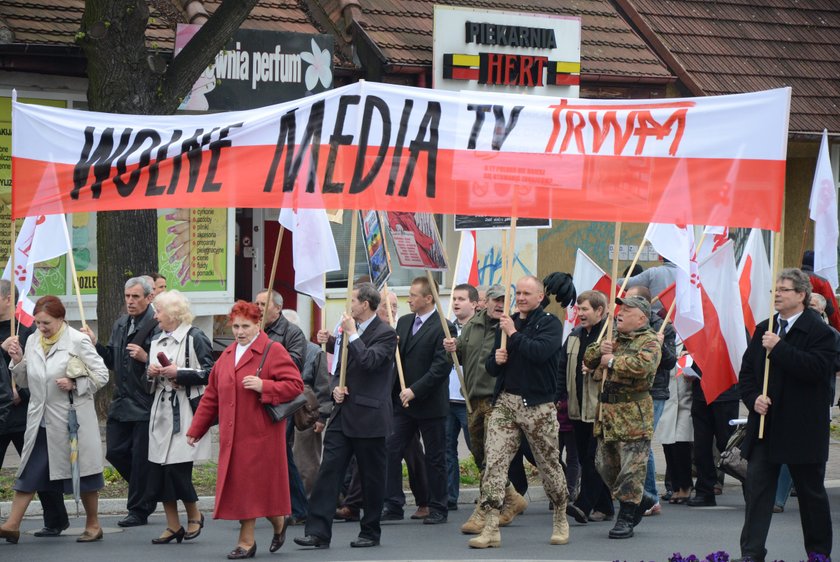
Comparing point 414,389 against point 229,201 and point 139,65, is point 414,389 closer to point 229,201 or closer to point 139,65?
point 229,201

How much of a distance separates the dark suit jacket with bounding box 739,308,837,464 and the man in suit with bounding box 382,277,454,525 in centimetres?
274

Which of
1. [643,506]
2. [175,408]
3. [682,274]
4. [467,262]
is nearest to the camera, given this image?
[175,408]

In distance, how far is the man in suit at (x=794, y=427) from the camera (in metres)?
8.55

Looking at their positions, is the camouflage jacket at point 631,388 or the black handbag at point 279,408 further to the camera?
the camouflage jacket at point 631,388

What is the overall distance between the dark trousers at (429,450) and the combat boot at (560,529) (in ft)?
3.92

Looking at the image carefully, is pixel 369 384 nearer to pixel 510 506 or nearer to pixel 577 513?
pixel 510 506

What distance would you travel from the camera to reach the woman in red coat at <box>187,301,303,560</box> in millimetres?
9055

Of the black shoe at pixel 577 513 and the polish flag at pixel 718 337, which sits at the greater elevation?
the polish flag at pixel 718 337

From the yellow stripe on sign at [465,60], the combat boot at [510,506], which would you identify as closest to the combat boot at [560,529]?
the combat boot at [510,506]

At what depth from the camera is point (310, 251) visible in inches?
392

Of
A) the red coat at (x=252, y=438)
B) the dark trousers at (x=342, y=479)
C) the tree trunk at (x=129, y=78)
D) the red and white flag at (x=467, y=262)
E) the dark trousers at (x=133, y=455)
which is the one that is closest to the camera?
the red coat at (x=252, y=438)

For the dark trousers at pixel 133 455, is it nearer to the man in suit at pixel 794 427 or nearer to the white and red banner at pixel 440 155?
the white and red banner at pixel 440 155

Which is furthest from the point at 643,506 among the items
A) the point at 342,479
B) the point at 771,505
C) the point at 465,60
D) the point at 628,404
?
the point at 465,60

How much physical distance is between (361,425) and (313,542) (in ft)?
2.77
